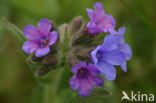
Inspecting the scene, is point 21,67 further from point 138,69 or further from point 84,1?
point 138,69

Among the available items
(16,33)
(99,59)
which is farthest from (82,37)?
(16,33)

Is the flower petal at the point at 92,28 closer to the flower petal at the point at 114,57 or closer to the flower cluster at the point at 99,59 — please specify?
the flower cluster at the point at 99,59

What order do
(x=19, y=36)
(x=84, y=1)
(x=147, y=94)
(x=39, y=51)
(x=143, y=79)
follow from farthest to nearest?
(x=84, y=1), (x=143, y=79), (x=147, y=94), (x=19, y=36), (x=39, y=51)

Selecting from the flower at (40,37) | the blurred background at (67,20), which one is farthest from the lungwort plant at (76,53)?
the blurred background at (67,20)

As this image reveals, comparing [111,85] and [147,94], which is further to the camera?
[111,85]

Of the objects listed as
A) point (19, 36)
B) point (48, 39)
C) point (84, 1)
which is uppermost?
point (84, 1)

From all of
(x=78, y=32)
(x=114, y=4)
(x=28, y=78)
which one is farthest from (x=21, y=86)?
(x=114, y=4)

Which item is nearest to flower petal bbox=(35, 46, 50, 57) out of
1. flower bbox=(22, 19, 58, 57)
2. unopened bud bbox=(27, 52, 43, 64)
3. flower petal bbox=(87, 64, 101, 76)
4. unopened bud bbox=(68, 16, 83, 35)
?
flower bbox=(22, 19, 58, 57)
